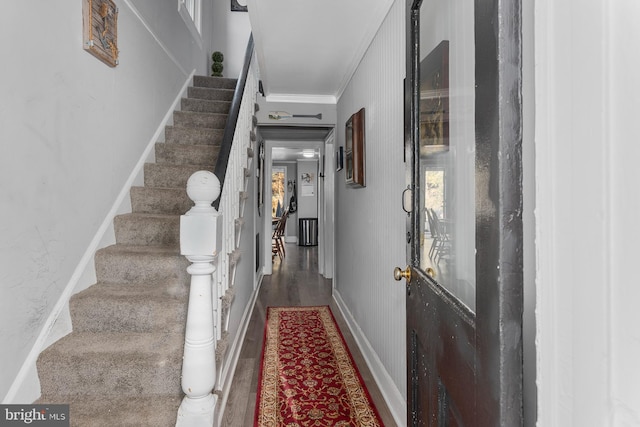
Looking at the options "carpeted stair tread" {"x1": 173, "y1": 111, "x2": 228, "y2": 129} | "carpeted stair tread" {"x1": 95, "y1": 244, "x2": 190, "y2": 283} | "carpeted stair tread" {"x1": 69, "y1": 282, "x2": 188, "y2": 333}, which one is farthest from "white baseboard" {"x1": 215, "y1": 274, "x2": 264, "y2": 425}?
"carpeted stair tread" {"x1": 173, "y1": 111, "x2": 228, "y2": 129}

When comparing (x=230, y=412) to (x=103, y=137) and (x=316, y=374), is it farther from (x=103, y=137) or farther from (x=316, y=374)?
(x=103, y=137)

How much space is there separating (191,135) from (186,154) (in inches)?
13.1

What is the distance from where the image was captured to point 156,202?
8.29 ft

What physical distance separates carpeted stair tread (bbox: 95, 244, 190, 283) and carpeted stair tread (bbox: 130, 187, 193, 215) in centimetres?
57

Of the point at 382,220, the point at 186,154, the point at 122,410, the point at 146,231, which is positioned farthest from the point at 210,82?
the point at 122,410

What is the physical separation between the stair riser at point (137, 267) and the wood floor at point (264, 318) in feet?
2.80

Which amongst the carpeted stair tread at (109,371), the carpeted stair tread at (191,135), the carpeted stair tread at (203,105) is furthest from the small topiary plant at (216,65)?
the carpeted stair tread at (109,371)

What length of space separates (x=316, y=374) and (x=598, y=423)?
217 centimetres

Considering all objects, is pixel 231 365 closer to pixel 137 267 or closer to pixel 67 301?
pixel 137 267

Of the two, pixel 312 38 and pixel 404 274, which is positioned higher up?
pixel 312 38

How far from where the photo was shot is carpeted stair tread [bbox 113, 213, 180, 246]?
2266 mm

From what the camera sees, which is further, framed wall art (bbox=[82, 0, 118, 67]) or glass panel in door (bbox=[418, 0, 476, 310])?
framed wall art (bbox=[82, 0, 118, 67])

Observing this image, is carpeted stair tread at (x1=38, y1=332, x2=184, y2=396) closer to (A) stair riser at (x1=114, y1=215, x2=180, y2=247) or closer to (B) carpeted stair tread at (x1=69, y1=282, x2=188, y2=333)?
(B) carpeted stair tread at (x1=69, y1=282, x2=188, y2=333)

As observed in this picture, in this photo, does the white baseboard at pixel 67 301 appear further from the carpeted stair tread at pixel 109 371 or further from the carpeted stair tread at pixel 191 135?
the carpeted stair tread at pixel 191 135
